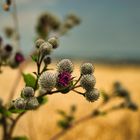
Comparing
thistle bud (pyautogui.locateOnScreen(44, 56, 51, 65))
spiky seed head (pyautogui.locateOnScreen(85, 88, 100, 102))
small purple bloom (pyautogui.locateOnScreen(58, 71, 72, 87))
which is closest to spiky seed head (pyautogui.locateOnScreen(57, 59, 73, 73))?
small purple bloom (pyautogui.locateOnScreen(58, 71, 72, 87))

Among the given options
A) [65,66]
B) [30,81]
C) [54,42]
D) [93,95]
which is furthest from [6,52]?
[93,95]

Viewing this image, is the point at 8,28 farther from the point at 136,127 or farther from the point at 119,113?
the point at 119,113

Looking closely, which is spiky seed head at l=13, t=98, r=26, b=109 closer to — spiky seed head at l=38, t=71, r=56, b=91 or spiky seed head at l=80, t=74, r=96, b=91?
spiky seed head at l=38, t=71, r=56, b=91

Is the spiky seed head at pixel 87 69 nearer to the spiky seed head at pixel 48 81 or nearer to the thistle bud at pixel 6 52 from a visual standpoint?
the spiky seed head at pixel 48 81

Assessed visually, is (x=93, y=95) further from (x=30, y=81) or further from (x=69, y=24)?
(x=69, y=24)

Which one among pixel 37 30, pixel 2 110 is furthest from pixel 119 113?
pixel 2 110

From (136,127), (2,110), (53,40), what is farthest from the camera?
(136,127)
